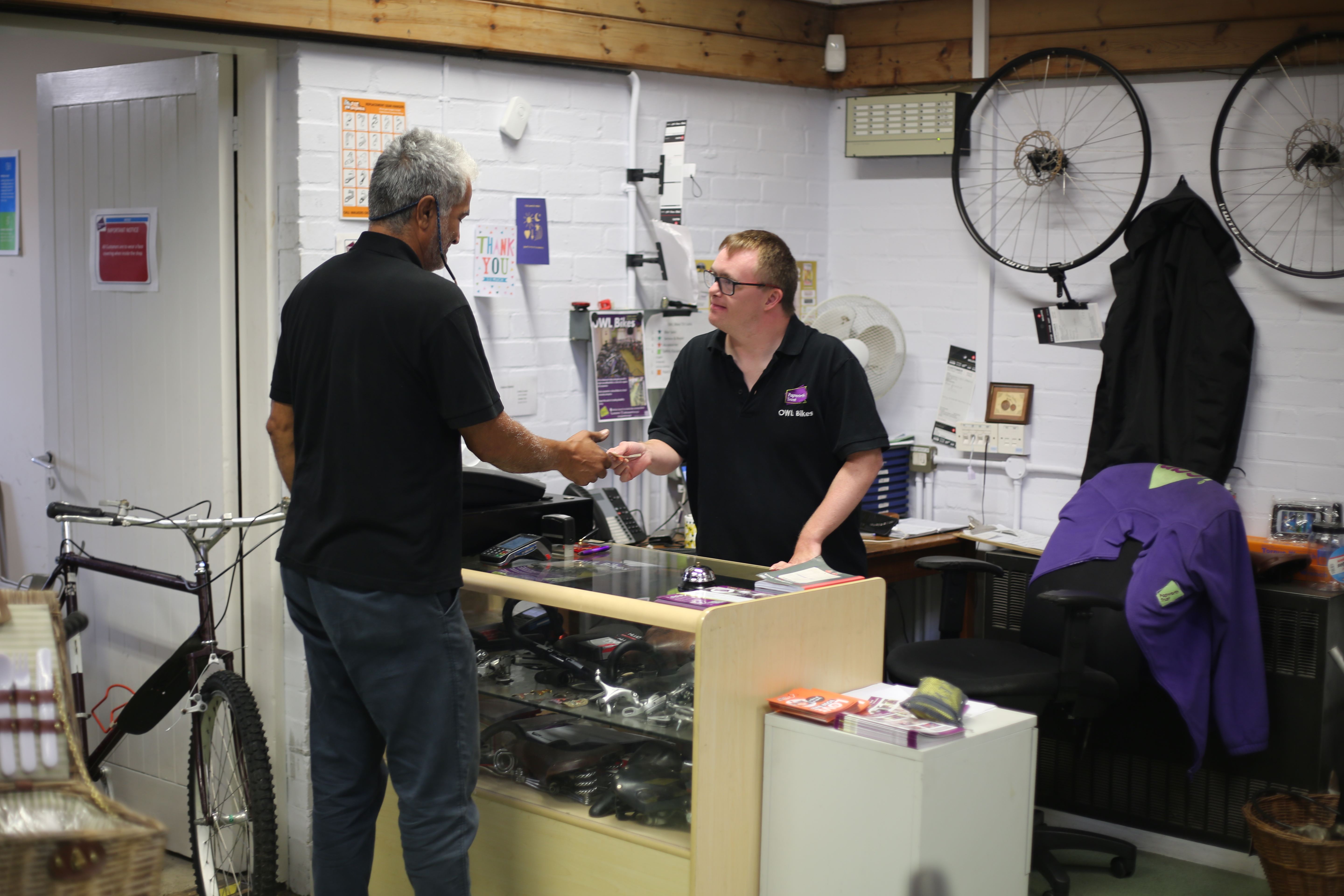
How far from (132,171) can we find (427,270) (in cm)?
167

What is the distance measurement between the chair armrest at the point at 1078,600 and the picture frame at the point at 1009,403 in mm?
1300

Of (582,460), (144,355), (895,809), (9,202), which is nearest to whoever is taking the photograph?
(895,809)

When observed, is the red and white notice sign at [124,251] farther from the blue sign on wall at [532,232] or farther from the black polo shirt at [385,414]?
the black polo shirt at [385,414]

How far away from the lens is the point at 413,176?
2.29 meters

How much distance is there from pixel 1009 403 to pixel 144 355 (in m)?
2.77

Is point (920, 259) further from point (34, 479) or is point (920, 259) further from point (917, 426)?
point (34, 479)

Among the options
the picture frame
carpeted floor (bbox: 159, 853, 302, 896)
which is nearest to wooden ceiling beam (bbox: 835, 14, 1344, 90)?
the picture frame

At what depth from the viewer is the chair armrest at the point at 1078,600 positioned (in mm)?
3061

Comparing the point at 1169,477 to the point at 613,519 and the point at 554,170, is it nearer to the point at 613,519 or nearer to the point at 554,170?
the point at 613,519

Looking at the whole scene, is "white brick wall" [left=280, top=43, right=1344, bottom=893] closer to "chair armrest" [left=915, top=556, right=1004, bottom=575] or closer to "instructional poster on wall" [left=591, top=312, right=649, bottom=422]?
"instructional poster on wall" [left=591, top=312, right=649, bottom=422]

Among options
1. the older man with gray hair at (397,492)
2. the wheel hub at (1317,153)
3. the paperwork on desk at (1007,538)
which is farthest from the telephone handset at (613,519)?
the wheel hub at (1317,153)

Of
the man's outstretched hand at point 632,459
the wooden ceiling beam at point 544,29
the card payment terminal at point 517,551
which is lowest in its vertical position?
the card payment terminal at point 517,551

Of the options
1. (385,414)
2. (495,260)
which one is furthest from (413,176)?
(495,260)

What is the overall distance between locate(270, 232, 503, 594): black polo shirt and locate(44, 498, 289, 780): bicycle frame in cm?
→ 80
